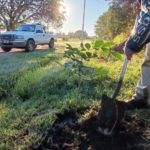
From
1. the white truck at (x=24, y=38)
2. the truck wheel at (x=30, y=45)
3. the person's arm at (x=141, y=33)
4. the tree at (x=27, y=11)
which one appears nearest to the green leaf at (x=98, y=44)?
the person's arm at (x=141, y=33)

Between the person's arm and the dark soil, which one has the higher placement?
the person's arm

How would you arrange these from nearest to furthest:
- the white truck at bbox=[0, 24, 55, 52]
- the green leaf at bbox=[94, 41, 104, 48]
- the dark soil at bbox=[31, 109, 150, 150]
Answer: the dark soil at bbox=[31, 109, 150, 150]
the green leaf at bbox=[94, 41, 104, 48]
the white truck at bbox=[0, 24, 55, 52]

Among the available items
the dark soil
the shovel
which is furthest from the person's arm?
the dark soil

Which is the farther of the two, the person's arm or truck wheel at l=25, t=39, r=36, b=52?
truck wheel at l=25, t=39, r=36, b=52

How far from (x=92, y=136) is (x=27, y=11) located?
37535 millimetres

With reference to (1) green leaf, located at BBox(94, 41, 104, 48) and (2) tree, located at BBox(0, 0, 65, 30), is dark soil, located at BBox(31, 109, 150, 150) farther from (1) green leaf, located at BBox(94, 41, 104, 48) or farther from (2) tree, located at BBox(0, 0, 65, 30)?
(2) tree, located at BBox(0, 0, 65, 30)

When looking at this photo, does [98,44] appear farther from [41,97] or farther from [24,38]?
[24,38]

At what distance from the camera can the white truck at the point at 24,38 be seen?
18.9 metres

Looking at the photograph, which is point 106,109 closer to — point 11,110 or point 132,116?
point 132,116

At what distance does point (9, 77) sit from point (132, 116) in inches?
156

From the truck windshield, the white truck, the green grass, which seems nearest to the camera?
the green grass

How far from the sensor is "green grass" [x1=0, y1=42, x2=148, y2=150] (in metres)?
4.30

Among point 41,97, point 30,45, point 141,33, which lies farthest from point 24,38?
point 141,33

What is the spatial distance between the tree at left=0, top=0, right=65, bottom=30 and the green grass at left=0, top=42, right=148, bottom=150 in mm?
32401
